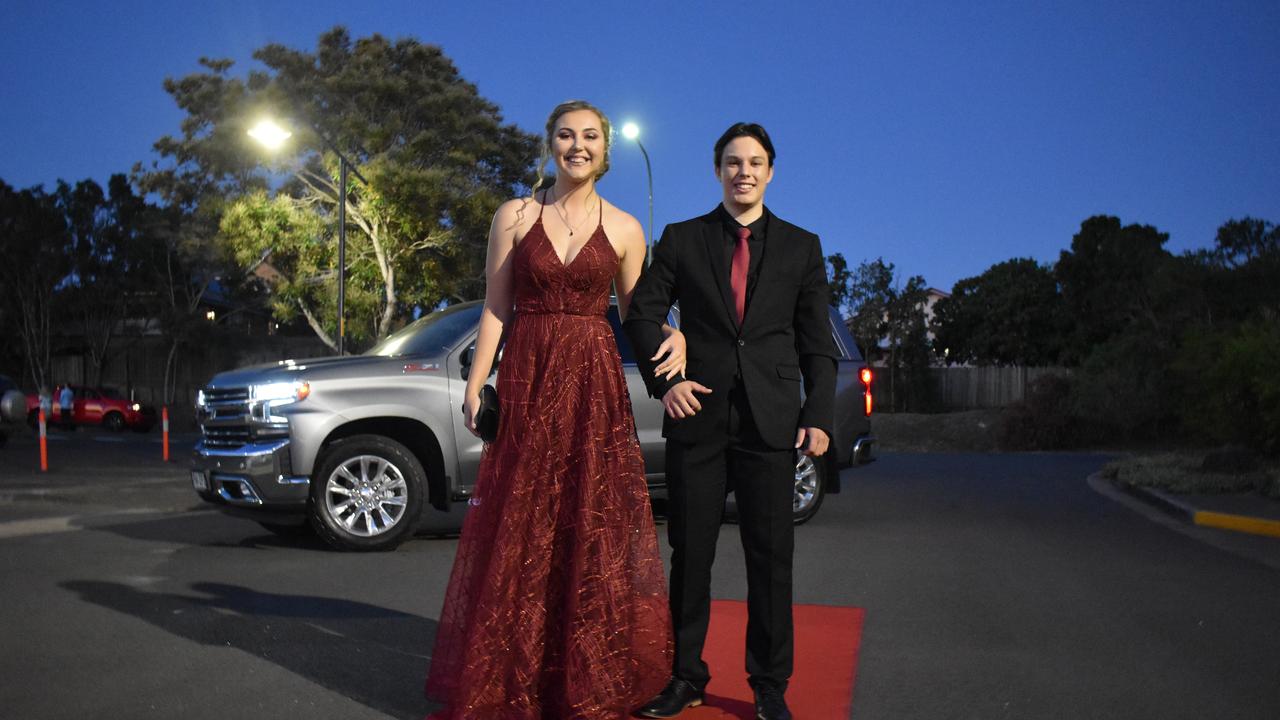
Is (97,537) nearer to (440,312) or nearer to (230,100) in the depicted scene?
(440,312)

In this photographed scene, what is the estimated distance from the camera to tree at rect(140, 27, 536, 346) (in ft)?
87.2

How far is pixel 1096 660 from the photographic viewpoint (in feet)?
16.8

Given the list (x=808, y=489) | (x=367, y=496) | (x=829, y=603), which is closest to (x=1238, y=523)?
(x=808, y=489)

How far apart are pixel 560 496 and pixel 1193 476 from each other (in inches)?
439

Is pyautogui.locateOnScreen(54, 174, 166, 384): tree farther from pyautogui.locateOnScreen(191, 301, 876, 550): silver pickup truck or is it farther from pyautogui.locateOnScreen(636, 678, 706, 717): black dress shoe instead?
pyautogui.locateOnScreen(636, 678, 706, 717): black dress shoe

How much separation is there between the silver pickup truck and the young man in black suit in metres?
3.92

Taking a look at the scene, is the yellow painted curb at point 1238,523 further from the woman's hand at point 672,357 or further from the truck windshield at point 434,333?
the woman's hand at point 672,357

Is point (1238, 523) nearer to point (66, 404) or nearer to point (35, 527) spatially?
point (35, 527)

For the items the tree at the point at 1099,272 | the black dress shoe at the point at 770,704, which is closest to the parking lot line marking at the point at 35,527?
the black dress shoe at the point at 770,704

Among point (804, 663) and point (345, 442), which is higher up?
point (345, 442)

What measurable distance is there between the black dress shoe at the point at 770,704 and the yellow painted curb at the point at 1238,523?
7305 mm

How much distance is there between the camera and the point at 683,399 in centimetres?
393

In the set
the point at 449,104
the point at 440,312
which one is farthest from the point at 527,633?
the point at 449,104

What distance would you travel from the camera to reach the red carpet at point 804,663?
4.30m
